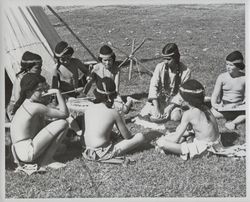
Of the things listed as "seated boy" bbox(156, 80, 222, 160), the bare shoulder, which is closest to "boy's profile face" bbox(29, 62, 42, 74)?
"seated boy" bbox(156, 80, 222, 160)

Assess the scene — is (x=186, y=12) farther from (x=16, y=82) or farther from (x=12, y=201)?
(x=12, y=201)

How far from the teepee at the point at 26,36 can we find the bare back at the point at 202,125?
1.35m

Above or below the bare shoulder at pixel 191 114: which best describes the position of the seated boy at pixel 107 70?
above

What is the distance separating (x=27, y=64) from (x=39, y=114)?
65 centimetres

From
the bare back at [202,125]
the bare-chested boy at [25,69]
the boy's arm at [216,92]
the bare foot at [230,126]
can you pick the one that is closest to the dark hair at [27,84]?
the bare-chested boy at [25,69]

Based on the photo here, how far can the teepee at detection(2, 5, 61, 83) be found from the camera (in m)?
4.06

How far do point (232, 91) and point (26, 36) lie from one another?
2.01 m

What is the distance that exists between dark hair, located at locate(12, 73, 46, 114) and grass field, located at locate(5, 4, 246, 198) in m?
0.55

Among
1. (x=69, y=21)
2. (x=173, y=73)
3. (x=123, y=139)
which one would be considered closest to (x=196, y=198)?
(x=123, y=139)

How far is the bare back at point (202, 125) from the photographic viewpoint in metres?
3.64

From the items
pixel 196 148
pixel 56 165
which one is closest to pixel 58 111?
pixel 56 165

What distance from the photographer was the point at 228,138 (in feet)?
12.7

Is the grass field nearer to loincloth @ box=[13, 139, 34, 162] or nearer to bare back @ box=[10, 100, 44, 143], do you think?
loincloth @ box=[13, 139, 34, 162]

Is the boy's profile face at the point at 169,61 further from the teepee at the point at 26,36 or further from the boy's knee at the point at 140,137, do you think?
the teepee at the point at 26,36
